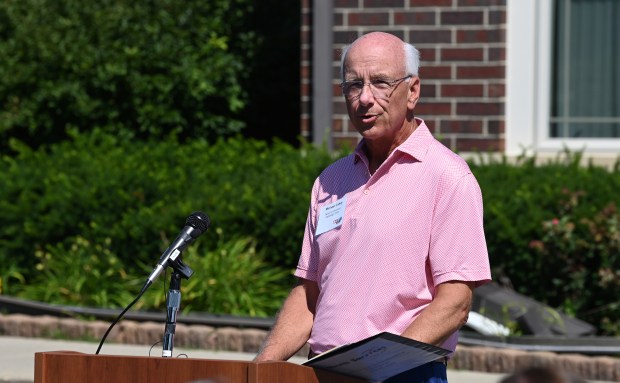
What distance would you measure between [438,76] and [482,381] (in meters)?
3.38

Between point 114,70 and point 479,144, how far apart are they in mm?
3459

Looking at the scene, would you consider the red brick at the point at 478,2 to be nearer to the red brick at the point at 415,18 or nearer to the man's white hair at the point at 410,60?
the red brick at the point at 415,18

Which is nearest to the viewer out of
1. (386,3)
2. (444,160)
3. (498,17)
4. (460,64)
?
(444,160)

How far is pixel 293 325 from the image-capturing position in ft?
13.4

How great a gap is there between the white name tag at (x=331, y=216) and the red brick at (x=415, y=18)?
7016 millimetres

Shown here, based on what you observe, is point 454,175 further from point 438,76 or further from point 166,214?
point 438,76

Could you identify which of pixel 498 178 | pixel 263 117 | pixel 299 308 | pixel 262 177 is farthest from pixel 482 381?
pixel 263 117

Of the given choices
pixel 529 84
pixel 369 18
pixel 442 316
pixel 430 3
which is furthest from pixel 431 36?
pixel 442 316

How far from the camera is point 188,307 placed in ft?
31.6

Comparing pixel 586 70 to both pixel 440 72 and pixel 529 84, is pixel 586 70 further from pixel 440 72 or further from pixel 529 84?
pixel 440 72

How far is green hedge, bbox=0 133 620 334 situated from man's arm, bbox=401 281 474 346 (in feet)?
17.8

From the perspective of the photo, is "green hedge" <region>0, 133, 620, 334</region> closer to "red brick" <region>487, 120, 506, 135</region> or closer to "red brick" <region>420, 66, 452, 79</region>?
"red brick" <region>487, 120, 506, 135</region>

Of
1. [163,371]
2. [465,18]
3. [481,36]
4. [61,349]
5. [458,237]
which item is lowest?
[61,349]

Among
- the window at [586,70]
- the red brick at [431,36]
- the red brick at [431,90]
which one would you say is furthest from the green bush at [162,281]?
the window at [586,70]
